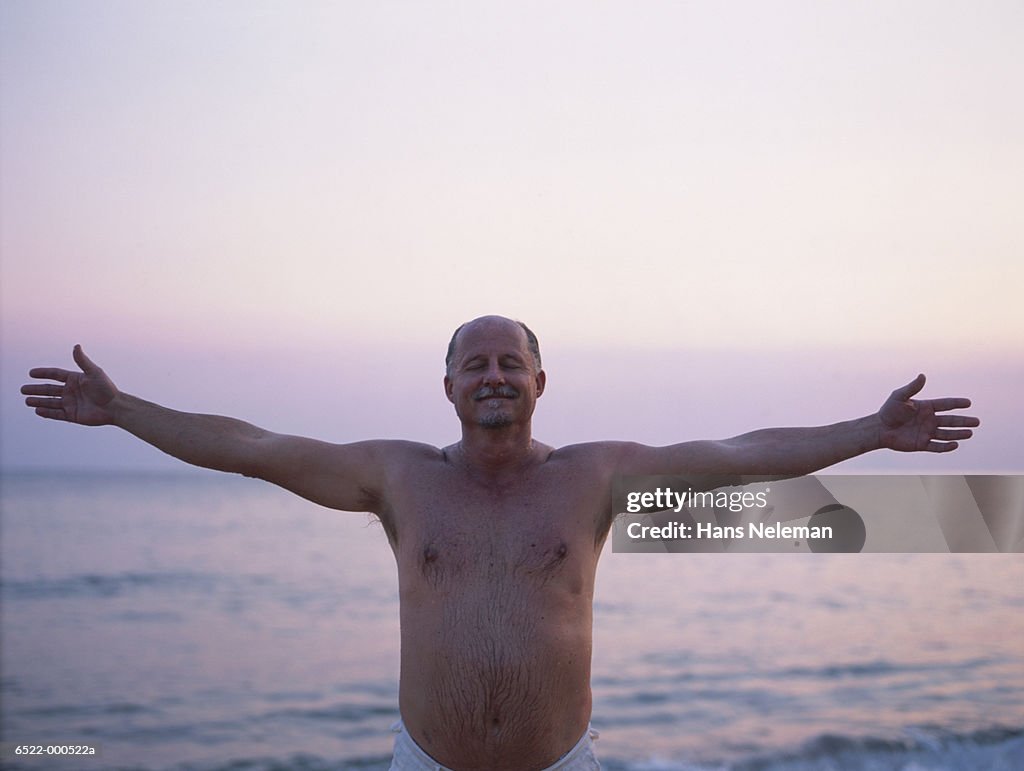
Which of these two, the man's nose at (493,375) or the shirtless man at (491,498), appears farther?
the man's nose at (493,375)

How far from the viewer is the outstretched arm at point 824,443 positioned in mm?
3877

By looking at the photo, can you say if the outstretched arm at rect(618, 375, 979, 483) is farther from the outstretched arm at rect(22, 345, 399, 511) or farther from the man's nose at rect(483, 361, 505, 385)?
the outstretched arm at rect(22, 345, 399, 511)

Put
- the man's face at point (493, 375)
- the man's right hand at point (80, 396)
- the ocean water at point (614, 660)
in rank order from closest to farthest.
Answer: the man's face at point (493, 375) → the man's right hand at point (80, 396) → the ocean water at point (614, 660)

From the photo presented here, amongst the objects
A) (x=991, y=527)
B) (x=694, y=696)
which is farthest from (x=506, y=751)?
(x=694, y=696)

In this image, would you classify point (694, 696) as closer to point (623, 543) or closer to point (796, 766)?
point (796, 766)

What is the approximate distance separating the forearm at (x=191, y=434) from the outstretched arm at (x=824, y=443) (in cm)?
146

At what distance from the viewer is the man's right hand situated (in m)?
4.16

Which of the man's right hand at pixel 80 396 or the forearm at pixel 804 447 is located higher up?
the man's right hand at pixel 80 396

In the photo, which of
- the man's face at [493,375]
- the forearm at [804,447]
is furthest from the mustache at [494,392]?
the forearm at [804,447]

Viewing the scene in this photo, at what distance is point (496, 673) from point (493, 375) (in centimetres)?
104

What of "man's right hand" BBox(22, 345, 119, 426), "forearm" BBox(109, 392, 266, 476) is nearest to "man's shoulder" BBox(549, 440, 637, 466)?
"forearm" BBox(109, 392, 266, 476)

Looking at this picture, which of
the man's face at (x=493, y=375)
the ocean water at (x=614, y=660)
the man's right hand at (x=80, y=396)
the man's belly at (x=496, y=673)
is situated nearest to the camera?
the man's belly at (x=496, y=673)

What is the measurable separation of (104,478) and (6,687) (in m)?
45.7

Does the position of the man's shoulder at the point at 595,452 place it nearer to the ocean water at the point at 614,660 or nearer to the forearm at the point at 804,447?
the forearm at the point at 804,447
